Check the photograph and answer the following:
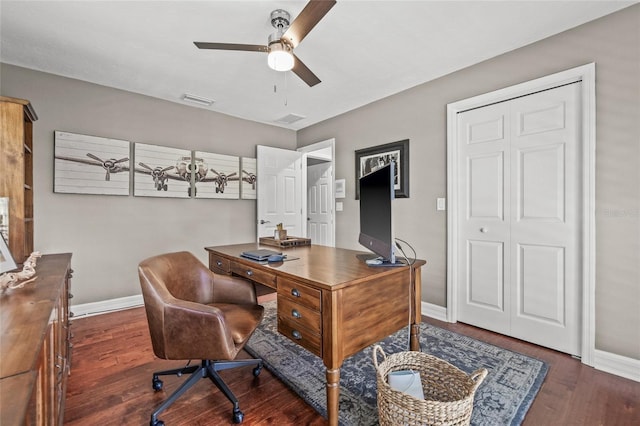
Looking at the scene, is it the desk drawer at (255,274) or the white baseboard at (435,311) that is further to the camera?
the white baseboard at (435,311)

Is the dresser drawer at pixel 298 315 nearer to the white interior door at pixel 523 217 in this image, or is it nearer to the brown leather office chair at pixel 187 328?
the brown leather office chair at pixel 187 328

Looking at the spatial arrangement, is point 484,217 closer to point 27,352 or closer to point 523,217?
point 523,217

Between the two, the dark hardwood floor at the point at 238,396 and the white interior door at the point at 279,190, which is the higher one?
the white interior door at the point at 279,190

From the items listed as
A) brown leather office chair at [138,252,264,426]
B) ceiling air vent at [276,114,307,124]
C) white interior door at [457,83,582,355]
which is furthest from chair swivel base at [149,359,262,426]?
ceiling air vent at [276,114,307,124]

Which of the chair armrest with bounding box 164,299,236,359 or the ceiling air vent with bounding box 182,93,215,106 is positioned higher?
the ceiling air vent with bounding box 182,93,215,106

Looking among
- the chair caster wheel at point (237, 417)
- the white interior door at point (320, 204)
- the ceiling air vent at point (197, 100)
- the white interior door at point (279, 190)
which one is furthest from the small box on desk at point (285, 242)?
the ceiling air vent at point (197, 100)

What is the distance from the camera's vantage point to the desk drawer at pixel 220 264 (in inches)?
83.9

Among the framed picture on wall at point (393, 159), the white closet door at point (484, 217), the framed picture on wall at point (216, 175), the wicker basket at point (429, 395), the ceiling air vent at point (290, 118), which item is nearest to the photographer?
the wicker basket at point (429, 395)

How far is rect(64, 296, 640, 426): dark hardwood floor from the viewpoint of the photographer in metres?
1.55

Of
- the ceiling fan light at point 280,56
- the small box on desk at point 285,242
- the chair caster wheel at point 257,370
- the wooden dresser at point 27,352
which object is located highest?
the ceiling fan light at point 280,56

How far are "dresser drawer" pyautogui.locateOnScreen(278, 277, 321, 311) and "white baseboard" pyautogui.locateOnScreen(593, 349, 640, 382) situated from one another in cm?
220

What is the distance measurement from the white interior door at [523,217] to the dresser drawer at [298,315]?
2041 mm

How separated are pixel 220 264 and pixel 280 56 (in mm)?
1556

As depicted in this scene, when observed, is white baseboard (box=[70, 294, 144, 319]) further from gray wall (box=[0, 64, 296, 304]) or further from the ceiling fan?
the ceiling fan
